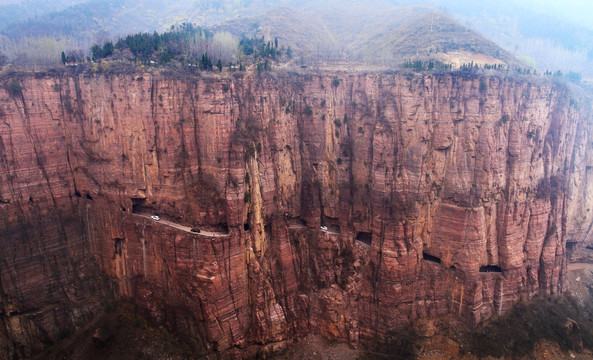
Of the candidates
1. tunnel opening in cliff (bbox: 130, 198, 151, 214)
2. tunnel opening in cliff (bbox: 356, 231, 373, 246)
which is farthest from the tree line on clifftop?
tunnel opening in cliff (bbox: 356, 231, 373, 246)

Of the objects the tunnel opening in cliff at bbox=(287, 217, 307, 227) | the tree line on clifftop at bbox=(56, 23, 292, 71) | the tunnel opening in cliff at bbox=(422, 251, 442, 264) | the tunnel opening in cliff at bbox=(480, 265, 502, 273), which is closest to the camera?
the tree line on clifftop at bbox=(56, 23, 292, 71)

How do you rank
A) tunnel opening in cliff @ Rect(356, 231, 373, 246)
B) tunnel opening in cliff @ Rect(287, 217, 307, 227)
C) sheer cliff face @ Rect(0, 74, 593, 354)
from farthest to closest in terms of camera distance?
tunnel opening in cliff @ Rect(287, 217, 307, 227) → tunnel opening in cliff @ Rect(356, 231, 373, 246) → sheer cliff face @ Rect(0, 74, 593, 354)

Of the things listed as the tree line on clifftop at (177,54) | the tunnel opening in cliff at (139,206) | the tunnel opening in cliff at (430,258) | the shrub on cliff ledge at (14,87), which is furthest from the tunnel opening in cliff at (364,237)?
the shrub on cliff ledge at (14,87)

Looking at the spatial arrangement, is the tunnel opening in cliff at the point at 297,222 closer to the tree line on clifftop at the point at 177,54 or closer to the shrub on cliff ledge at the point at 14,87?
the tree line on clifftop at the point at 177,54

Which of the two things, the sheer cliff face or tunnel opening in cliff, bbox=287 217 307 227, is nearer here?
the sheer cliff face

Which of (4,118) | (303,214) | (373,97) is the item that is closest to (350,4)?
(373,97)

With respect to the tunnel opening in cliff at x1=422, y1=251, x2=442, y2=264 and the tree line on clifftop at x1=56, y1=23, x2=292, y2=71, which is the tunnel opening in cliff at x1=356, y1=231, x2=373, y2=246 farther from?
the tree line on clifftop at x1=56, y1=23, x2=292, y2=71

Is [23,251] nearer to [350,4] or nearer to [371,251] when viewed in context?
[371,251]
